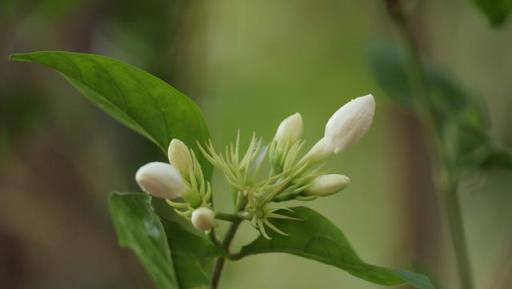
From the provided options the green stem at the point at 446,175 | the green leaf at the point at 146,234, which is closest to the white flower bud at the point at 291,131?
the green leaf at the point at 146,234

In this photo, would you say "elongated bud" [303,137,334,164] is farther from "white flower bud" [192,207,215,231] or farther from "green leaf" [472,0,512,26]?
"green leaf" [472,0,512,26]

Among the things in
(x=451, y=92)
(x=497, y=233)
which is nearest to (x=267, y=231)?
(x=451, y=92)

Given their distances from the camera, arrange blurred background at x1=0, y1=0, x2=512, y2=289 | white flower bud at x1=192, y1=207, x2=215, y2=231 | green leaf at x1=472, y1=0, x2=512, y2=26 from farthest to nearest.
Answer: blurred background at x1=0, y1=0, x2=512, y2=289
green leaf at x1=472, y1=0, x2=512, y2=26
white flower bud at x1=192, y1=207, x2=215, y2=231

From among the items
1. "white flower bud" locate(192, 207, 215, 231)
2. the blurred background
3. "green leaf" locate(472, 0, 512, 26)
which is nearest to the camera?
"white flower bud" locate(192, 207, 215, 231)

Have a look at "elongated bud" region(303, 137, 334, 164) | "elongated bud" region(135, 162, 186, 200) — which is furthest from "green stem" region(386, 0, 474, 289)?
"elongated bud" region(135, 162, 186, 200)

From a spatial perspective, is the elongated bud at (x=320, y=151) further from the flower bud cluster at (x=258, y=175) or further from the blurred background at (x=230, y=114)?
the blurred background at (x=230, y=114)

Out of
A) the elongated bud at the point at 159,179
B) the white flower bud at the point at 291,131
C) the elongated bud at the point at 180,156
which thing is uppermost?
the white flower bud at the point at 291,131

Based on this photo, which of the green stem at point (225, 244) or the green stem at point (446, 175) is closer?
the green stem at point (225, 244)
